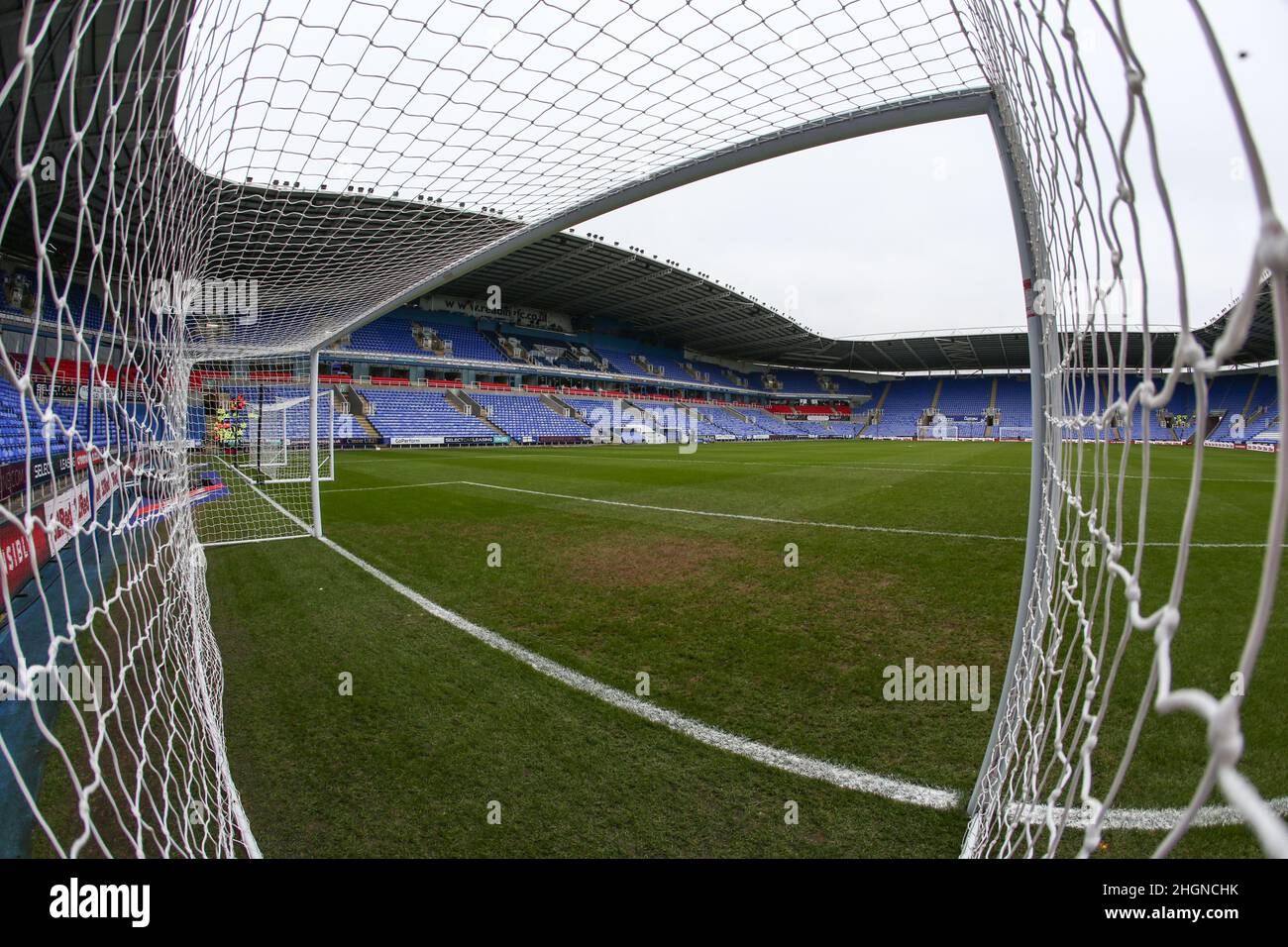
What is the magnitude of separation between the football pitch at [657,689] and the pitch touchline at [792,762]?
15mm

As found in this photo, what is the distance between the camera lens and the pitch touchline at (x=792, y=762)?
2.09 metres

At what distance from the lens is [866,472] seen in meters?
14.5

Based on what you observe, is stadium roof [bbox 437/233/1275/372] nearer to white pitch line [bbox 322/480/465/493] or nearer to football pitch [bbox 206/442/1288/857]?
white pitch line [bbox 322/480/465/493]

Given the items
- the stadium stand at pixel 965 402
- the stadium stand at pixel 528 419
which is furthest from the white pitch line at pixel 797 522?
the stadium stand at pixel 965 402

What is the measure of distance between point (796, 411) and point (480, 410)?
33770 millimetres

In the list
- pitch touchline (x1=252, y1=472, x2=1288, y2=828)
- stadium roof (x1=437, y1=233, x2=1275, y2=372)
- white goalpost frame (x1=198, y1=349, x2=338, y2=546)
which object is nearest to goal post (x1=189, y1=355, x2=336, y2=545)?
white goalpost frame (x1=198, y1=349, x2=338, y2=546)

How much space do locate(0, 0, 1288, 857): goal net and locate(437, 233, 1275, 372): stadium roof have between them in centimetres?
1688

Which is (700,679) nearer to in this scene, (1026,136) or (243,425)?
(1026,136)

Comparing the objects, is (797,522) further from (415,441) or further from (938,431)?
(938,431)

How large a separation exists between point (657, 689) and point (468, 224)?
3.86m

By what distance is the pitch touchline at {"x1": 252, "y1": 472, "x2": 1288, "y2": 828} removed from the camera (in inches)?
82.2

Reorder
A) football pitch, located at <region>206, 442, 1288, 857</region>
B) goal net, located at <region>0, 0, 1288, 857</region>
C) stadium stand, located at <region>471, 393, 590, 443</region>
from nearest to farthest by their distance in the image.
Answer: goal net, located at <region>0, 0, 1288, 857</region>, football pitch, located at <region>206, 442, 1288, 857</region>, stadium stand, located at <region>471, 393, 590, 443</region>

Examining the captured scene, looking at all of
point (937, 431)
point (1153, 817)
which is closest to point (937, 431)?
point (937, 431)
